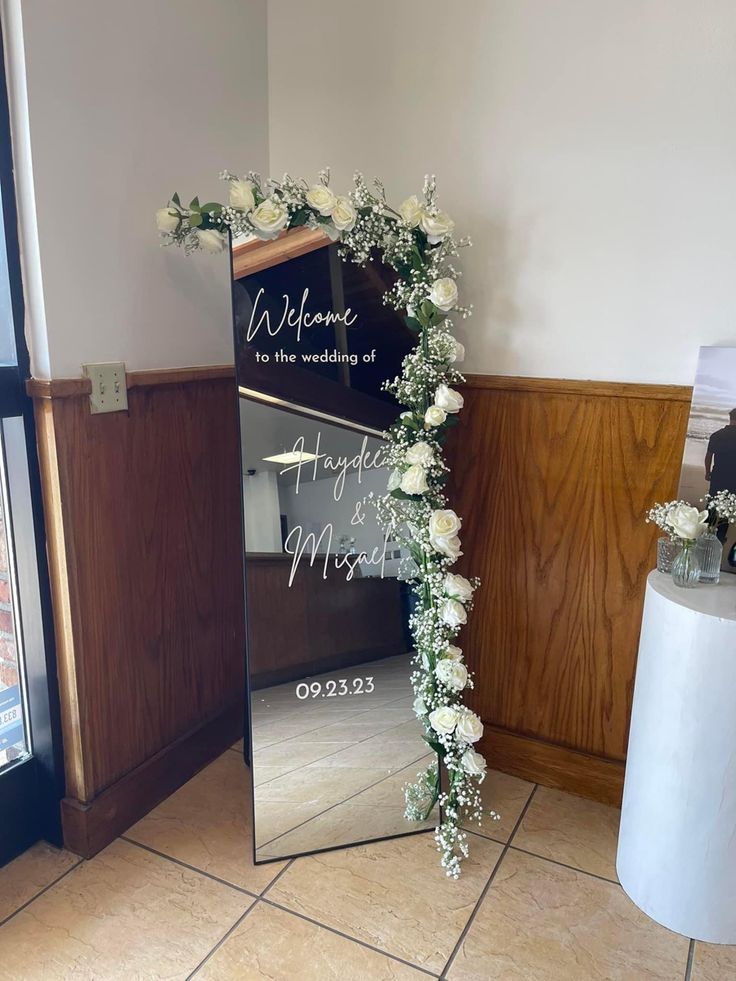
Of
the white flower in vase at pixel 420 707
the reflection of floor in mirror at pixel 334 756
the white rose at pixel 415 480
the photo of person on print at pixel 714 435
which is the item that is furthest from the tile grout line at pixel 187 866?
the photo of person on print at pixel 714 435

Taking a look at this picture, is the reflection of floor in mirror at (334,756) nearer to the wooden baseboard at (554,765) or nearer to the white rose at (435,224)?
the wooden baseboard at (554,765)

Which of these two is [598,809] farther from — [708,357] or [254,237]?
[254,237]

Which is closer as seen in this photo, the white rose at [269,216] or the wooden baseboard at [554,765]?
the white rose at [269,216]

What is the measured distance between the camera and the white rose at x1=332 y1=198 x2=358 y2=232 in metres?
1.72

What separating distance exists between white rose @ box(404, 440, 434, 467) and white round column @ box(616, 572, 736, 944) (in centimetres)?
60

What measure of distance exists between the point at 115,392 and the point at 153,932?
128cm

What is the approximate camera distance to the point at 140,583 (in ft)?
6.61

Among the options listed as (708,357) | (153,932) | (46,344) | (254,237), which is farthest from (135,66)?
(153,932)

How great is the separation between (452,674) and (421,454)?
0.57 m

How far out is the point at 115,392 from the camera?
1853mm

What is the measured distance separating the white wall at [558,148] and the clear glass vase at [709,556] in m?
0.41

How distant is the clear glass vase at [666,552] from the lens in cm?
177

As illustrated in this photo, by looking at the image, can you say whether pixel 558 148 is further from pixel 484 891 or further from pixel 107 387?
pixel 484 891

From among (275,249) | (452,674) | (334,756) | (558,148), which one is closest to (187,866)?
(334,756)
